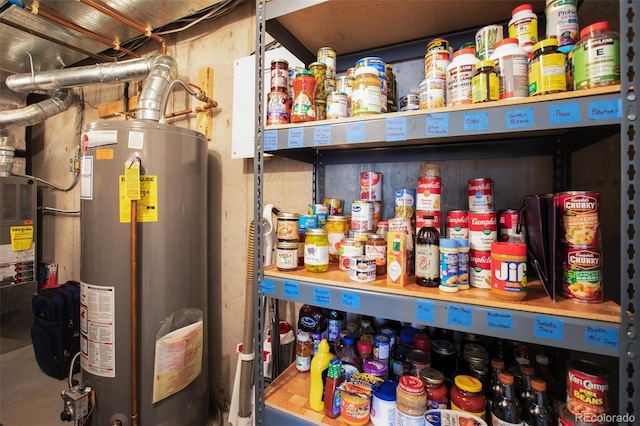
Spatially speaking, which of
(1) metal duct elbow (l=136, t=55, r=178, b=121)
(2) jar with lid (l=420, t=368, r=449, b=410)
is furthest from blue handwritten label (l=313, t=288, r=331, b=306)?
(1) metal duct elbow (l=136, t=55, r=178, b=121)

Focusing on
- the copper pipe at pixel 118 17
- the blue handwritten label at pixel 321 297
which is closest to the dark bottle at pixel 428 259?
the blue handwritten label at pixel 321 297

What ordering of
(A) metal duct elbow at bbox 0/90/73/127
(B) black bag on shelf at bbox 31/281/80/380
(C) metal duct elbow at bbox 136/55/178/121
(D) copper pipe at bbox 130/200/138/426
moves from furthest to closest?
(A) metal duct elbow at bbox 0/90/73/127, (B) black bag on shelf at bbox 31/281/80/380, (C) metal duct elbow at bbox 136/55/178/121, (D) copper pipe at bbox 130/200/138/426

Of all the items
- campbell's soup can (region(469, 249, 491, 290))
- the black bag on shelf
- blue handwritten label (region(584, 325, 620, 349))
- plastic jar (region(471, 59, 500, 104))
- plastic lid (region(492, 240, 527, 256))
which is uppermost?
plastic jar (region(471, 59, 500, 104))

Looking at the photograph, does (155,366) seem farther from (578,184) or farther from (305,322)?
(578,184)

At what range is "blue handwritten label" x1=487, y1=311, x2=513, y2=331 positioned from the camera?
2.06 ft

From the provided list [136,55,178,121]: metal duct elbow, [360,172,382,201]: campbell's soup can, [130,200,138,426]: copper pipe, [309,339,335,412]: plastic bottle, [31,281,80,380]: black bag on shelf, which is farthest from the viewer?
[31,281,80,380]: black bag on shelf

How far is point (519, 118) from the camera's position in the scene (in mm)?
637

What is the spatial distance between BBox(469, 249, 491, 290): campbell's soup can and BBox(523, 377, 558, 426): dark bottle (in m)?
0.26

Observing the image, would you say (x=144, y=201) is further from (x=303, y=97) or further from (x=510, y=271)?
(x=510, y=271)

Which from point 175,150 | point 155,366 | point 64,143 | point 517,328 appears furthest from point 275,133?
point 64,143

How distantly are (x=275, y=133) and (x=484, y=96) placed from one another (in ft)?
1.95

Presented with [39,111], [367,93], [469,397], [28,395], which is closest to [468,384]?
[469,397]

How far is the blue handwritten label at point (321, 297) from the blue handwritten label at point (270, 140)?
1.54ft

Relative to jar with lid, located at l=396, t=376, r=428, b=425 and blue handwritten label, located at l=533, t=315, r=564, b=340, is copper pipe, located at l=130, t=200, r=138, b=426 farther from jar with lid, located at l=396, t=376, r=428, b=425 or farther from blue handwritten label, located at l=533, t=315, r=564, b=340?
blue handwritten label, located at l=533, t=315, r=564, b=340
